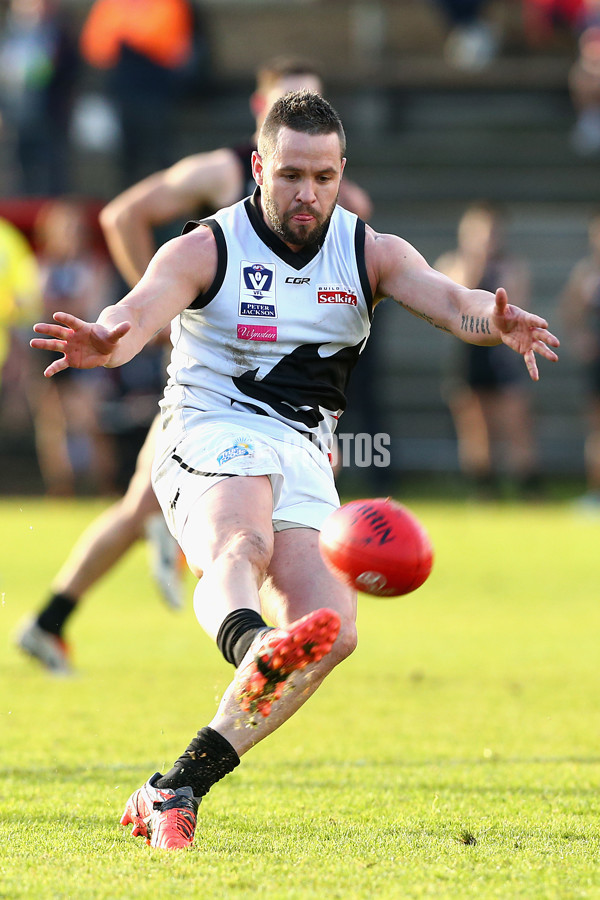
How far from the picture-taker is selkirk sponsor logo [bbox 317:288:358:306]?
4.62 m

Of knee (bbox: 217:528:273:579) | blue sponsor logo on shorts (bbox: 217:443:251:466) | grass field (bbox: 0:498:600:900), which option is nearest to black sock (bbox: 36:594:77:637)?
grass field (bbox: 0:498:600:900)

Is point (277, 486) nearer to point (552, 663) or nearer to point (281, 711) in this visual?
point (281, 711)

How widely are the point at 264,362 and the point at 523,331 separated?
90 centimetres

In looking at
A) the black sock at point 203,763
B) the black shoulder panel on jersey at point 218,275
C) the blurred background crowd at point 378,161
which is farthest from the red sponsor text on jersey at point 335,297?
the blurred background crowd at point 378,161

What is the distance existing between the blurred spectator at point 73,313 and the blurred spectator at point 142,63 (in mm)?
2010

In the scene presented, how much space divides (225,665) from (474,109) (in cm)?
1354

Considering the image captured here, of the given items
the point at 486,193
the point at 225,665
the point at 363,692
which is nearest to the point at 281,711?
the point at 363,692

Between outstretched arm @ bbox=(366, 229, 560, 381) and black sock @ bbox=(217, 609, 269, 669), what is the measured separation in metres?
1.11

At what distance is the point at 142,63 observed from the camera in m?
17.5

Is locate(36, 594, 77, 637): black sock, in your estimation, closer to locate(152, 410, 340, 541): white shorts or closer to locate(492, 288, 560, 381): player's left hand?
locate(152, 410, 340, 541): white shorts

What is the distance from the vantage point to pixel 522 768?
16.7 ft

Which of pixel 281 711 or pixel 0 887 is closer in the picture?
pixel 0 887

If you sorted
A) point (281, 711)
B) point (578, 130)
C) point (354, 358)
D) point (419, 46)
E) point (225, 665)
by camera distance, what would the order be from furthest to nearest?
point (419, 46) < point (578, 130) < point (225, 665) < point (354, 358) < point (281, 711)

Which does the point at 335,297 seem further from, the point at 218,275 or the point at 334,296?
the point at 218,275
